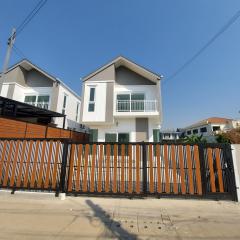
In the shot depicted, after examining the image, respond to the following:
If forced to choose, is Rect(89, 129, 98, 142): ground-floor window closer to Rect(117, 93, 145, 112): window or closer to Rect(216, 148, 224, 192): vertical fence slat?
Rect(117, 93, 145, 112): window

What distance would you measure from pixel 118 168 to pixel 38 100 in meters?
13.8

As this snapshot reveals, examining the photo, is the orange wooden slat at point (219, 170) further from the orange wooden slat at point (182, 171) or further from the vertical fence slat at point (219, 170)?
the orange wooden slat at point (182, 171)

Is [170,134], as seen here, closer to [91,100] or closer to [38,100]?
[91,100]

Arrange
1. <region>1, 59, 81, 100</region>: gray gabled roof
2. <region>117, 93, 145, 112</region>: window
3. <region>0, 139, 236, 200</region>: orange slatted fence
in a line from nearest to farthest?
<region>0, 139, 236, 200</region>: orange slatted fence → <region>117, 93, 145, 112</region>: window → <region>1, 59, 81, 100</region>: gray gabled roof

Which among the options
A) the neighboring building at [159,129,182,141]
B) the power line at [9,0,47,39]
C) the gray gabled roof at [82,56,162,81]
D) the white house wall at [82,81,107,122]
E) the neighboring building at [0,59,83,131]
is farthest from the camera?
the neighboring building at [159,129,182,141]

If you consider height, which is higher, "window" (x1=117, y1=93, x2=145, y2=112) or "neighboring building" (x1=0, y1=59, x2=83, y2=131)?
"neighboring building" (x1=0, y1=59, x2=83, y2=131)

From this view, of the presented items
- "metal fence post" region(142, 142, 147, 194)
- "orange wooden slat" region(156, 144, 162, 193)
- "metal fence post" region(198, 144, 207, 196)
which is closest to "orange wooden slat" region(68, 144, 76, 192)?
"metal fence post" region(142, 142, 147, 194)

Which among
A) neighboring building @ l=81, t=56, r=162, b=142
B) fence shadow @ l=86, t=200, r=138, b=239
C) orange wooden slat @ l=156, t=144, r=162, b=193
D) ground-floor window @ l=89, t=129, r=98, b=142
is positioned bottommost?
fence shadow @ l=86, t=200, r=138, b=239

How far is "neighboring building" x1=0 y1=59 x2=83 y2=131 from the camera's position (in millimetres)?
15555

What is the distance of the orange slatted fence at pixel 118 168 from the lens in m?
5.16

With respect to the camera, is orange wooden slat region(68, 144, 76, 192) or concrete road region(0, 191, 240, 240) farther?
orange wooden slat region(68, 144, 76, 192)

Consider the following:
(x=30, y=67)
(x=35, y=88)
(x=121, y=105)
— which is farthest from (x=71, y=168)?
(x=30, y=67)

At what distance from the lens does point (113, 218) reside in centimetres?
392

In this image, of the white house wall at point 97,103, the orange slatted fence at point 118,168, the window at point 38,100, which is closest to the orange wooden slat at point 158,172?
the orange slatted fence at point 118,168
